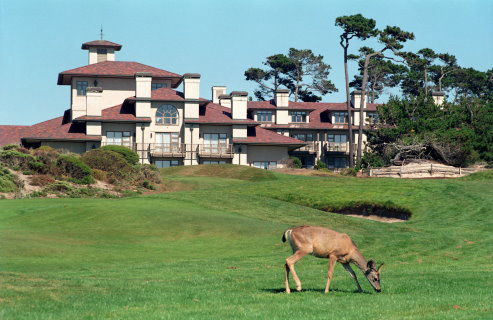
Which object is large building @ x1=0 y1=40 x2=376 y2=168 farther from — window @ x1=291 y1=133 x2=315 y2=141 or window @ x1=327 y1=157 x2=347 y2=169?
window @ x1=327 y1=157 x2=347 y2=169

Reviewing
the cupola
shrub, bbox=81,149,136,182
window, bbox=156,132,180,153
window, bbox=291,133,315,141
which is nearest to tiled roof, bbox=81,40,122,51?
the cupola

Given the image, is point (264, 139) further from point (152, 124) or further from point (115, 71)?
point (115, 71)

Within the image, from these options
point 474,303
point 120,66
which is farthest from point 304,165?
point 474,303

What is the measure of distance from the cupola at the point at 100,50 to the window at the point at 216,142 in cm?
1918

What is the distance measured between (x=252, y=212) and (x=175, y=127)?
141 ft

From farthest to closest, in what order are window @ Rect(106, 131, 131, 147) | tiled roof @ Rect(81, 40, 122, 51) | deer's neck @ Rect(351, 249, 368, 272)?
tiled roof @ Rect(81, 40, 122, 51)
window @ Rect(106, 131, 131, 147)
deer's neck @ Rect(351, 249, 368, 272)

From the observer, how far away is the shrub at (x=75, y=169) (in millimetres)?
57281

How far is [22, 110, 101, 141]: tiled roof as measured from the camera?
81.8 metres

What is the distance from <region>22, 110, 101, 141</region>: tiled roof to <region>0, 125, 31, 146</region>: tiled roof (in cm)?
126

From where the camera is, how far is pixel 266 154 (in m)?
88.4

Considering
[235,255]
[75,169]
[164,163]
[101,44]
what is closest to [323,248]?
[235,255]

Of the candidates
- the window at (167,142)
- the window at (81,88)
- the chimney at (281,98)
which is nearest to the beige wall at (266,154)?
the window at (167,142)

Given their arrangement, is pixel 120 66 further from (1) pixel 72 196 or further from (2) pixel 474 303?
(2) pixel 474 303

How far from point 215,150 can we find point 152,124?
7.57 m
